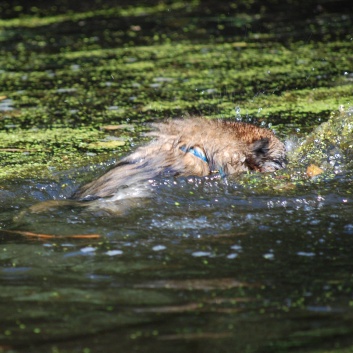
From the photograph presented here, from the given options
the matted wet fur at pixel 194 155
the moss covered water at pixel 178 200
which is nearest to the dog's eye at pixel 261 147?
the matted wet fur at pixel 194 155

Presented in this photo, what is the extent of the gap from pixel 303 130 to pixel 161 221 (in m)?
2.44

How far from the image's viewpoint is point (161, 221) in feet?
14.3

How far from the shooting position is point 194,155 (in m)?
5.30

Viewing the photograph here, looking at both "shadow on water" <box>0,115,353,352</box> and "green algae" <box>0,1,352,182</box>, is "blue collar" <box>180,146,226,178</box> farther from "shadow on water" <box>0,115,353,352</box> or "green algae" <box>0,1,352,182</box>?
"green algae" <box>0,1,352,182</box>

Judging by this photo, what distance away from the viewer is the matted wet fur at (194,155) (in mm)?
5031

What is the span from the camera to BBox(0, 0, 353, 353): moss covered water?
10.1 ft

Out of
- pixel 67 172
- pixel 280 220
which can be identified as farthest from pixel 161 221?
pixel 67 172

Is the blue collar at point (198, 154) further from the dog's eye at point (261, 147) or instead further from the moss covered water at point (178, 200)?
the dog's eye at point (261, 147)

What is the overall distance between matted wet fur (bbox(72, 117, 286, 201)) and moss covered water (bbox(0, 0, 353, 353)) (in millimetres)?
156

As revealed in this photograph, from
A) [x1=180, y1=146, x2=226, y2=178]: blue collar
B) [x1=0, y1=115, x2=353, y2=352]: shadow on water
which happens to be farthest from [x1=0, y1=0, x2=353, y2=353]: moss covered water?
[x1=180, y1=146, x2=226, y2=178]: blue collar

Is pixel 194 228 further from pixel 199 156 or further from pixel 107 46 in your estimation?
pixel 107 46

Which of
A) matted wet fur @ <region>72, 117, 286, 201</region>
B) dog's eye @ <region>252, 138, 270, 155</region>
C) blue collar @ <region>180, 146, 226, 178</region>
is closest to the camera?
matted wet fur @ <region>72, 117, 286, 201</region>

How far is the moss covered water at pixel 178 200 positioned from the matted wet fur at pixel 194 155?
156 millimetres

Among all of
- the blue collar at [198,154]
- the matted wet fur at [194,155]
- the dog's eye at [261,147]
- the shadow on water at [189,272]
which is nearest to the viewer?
the shadow on water at [189,272]
